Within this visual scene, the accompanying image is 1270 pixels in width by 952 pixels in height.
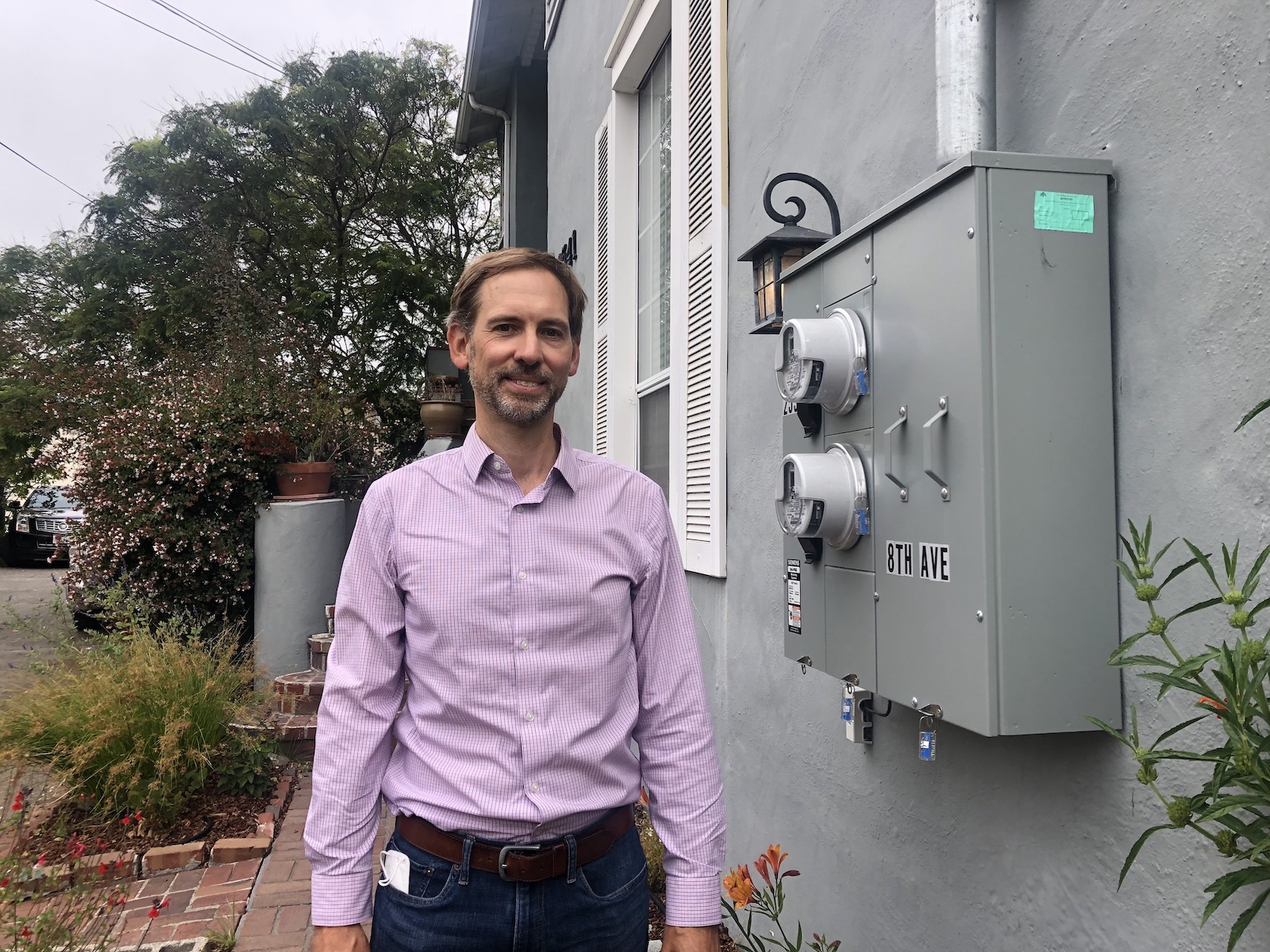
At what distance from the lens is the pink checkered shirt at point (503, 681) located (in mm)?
1734

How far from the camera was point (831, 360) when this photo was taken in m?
1.87

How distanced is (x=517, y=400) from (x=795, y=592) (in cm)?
81

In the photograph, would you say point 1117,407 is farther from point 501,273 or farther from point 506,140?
point 506,140

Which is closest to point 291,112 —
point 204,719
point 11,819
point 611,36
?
point 611,36

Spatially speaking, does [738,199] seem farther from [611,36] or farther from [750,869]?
[611,36]

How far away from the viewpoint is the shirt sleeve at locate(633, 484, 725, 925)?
1819mm

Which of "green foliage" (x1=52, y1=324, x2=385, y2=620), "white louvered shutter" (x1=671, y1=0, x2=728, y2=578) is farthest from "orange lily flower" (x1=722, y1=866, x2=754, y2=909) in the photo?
"green foliage" (x1=52, y1=324, x2=385, y2=620)

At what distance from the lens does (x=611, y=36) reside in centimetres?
578

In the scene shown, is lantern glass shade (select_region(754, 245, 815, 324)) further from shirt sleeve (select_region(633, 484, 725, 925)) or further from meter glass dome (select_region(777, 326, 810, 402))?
shirt sleeve (select_region(633, 484, 725, 925))

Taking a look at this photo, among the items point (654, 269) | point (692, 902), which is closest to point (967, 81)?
point (692, 902)

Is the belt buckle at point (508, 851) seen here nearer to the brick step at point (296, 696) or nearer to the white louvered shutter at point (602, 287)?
the white louvered shutter at point (602, 287)

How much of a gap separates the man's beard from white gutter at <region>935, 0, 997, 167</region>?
86 centimetres

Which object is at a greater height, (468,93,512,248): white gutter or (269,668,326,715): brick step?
(468,93,512,248): white gutter

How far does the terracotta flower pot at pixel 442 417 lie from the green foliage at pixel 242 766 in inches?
322
